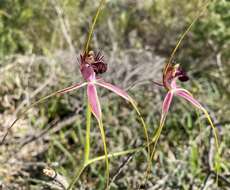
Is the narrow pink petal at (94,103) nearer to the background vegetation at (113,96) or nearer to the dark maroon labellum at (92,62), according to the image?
the dark maroon labellum at (92,62)

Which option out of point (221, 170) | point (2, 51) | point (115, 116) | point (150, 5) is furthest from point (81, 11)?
point (221, 170)

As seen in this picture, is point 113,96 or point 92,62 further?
point 113,96

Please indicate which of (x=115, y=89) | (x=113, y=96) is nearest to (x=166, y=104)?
(x=115, y=89)

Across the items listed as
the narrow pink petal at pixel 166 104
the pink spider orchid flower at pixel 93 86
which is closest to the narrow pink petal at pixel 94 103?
the pink spider orchid flower at pixel 93 86

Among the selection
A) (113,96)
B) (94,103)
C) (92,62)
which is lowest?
(94,103)

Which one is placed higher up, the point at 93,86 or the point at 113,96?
the point at 113,96

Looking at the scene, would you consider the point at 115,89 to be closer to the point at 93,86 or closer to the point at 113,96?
the point at 93,86

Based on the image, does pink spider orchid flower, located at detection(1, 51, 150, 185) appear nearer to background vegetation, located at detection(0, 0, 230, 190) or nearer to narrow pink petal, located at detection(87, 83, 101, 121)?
narrow pink petal, located at detection(87, 83, 101, 121)

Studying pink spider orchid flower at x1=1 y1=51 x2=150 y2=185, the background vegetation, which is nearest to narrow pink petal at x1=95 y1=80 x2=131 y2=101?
pink spider orchid flower at x1=1 y1=51 x2=150 y2=185
